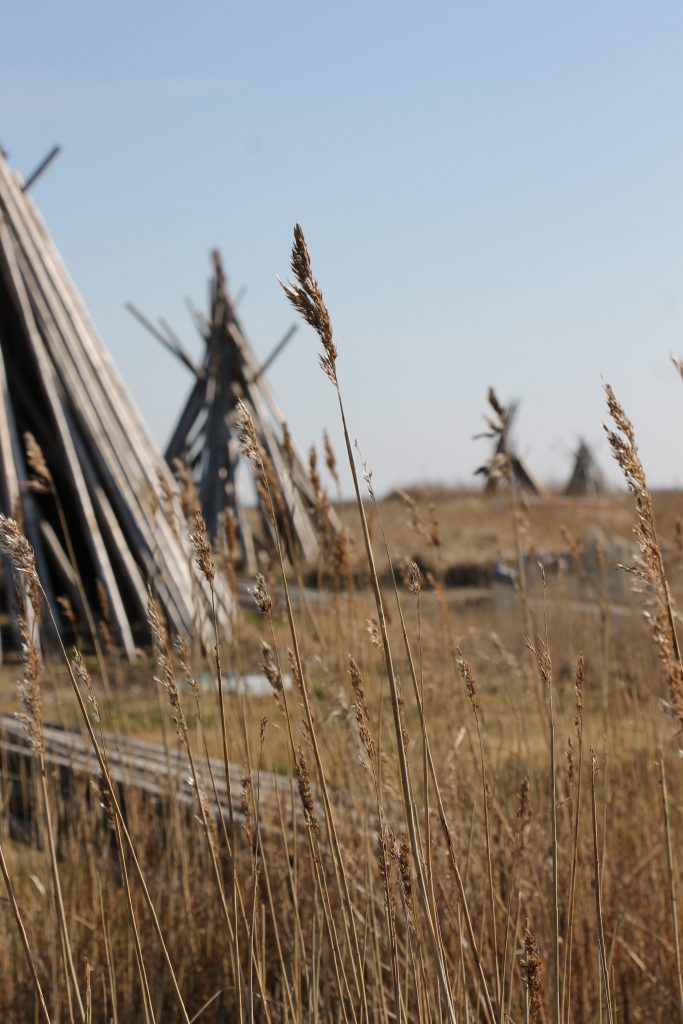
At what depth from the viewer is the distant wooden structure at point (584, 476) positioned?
1589 cm

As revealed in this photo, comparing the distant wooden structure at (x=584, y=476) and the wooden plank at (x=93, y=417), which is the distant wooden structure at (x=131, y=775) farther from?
the distant wooden structure at (x=584, y=476)

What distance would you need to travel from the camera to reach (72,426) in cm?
662

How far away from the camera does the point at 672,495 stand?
1152 centimetres

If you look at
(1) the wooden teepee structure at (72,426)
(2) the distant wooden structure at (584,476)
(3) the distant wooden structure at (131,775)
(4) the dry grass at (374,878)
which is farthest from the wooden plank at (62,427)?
(2) the distant wooden structure at (584,476)

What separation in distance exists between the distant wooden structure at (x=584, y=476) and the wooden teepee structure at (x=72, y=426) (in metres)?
9.85

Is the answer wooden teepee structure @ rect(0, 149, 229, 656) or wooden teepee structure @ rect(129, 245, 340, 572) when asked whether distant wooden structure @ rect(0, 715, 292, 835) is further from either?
wooden teepee structure @ rect(129, 245, 340, 572)

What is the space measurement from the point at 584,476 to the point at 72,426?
36.0 ft

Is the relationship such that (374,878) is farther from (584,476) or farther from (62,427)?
(584,476)

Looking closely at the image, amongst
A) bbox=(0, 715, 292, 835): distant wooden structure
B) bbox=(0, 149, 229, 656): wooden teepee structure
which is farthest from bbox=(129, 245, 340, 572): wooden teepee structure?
bbox=(0, 715, 292, 835): distant wooden structure

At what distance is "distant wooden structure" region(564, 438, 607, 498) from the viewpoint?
15885mm

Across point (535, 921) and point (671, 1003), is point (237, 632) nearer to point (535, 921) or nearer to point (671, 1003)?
point (535, 921)

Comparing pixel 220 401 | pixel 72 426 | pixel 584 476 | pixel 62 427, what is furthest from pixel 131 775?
pixel 584 476

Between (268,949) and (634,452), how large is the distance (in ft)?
4.50

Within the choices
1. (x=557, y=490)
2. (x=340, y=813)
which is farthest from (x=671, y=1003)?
(x=557, y=490)
